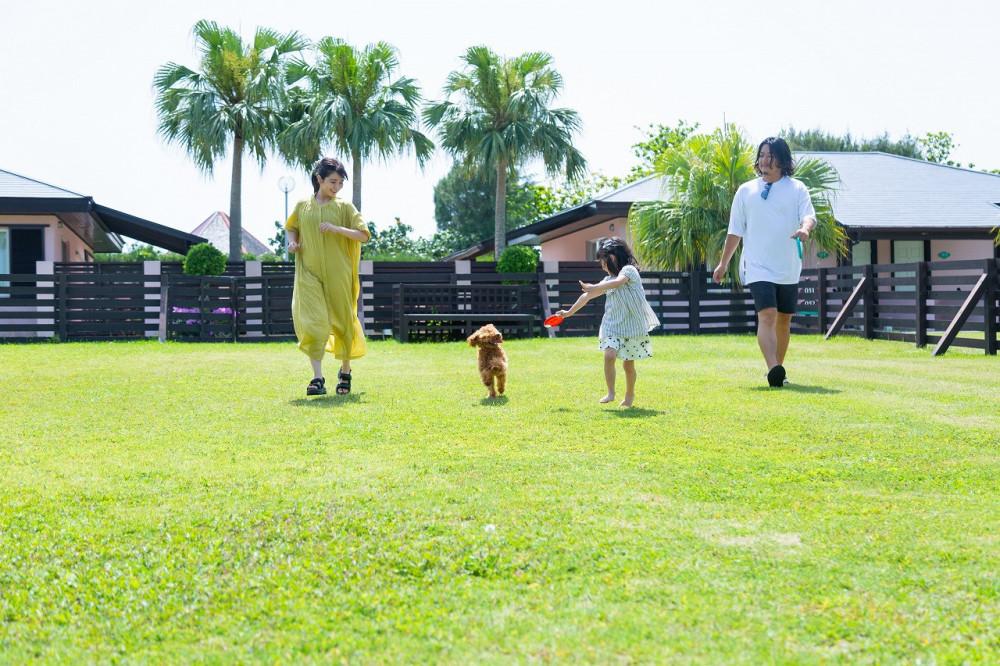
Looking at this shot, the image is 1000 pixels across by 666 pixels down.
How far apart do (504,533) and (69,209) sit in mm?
18696

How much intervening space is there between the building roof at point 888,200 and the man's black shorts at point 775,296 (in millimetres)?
12945

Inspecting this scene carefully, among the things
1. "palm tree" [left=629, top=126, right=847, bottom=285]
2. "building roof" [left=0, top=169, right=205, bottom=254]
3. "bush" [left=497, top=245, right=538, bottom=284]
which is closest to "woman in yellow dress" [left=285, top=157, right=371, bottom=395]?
"bush" [left=497, top=245, right=538, bottom=284]

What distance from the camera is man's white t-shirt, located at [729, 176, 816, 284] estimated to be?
7613mm

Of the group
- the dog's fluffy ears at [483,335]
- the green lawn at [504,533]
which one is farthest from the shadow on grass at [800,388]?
the dog's fluffy ears at [483,335]

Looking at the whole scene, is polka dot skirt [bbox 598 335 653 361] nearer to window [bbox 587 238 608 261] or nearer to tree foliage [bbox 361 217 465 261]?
window [bbox 587 238 608 261]

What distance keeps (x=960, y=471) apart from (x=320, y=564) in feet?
8.83

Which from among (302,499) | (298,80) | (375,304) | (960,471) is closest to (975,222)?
(375,304)

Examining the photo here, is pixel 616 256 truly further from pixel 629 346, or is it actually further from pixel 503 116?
pixel 503 116

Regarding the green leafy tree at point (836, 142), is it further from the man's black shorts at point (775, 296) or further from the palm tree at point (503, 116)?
the man's black shorts at point (775, 296)

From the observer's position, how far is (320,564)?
2662 millimetres

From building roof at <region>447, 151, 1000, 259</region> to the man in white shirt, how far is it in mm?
12730

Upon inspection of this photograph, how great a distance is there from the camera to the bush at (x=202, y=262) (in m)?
18.6

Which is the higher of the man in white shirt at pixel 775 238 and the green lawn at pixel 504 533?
the man in white shirt at pixel 775 238

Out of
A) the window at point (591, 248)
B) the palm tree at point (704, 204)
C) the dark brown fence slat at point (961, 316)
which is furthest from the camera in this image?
the window at point (591, 248)
